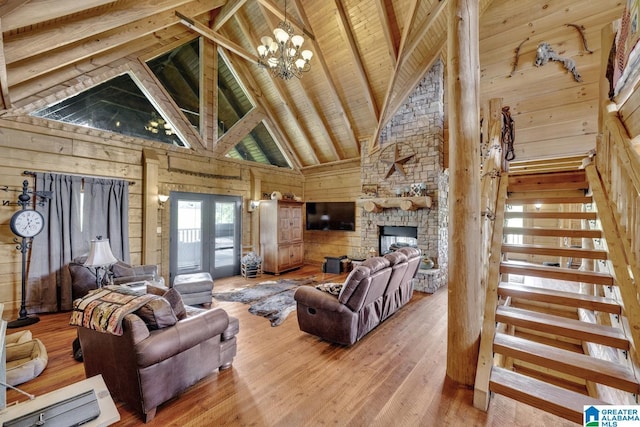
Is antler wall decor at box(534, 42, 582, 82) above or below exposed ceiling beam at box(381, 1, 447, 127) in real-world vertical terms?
below

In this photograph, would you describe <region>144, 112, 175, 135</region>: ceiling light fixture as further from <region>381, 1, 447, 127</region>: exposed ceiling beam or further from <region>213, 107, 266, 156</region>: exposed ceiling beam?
<region>381, 1, 447, 127</region>: exposed ceiling beam

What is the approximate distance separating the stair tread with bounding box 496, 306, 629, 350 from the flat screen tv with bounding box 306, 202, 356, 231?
511 centimetres

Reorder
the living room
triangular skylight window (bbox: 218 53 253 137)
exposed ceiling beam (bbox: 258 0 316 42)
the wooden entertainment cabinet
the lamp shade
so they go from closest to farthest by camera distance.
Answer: the living room
the lamp shade
exposed ceiling beam (bbox: 258 0 316 42)
triangular skylight window (bbox: 218 53 253 137)
the wooden entertainment cabinet

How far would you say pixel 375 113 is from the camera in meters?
6.05

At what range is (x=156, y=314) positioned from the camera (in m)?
2.04

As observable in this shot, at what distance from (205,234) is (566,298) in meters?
6.36

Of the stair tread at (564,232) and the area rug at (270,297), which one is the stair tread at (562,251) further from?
the area rug at (270,297)

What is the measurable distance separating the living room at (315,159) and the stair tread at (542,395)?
0.56 ft

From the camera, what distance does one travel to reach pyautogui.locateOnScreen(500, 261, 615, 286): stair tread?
7.15 ft

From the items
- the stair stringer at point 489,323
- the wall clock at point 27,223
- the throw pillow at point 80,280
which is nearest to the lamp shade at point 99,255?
the throw pillow at point 80,280

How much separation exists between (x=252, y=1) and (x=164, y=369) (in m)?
6.52

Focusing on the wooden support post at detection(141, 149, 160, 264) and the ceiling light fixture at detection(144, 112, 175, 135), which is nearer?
the wooden support post at detection(141, 149, 160, 264)

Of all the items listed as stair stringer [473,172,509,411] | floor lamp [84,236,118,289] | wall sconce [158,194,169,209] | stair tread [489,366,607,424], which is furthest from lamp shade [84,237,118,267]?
stair tread [489,366,607,424]

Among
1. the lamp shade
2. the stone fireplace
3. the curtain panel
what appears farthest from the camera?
the stone fireplace
